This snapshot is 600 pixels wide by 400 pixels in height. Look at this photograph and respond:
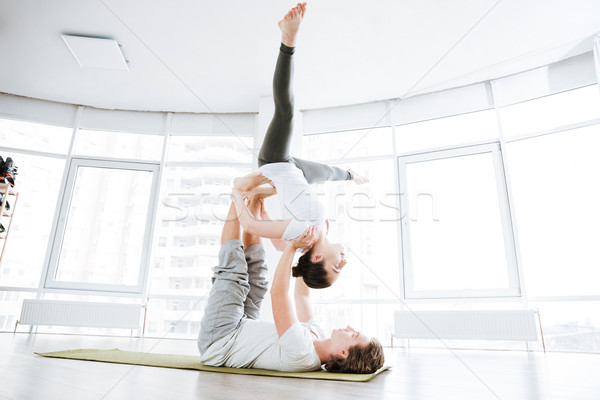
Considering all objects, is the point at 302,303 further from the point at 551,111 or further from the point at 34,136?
the point at 34,136

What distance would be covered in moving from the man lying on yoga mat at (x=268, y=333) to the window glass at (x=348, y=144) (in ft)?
10.5

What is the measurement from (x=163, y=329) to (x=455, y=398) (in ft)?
13.3

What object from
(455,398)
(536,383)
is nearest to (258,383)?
(455,398)

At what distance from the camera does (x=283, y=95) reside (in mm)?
2115

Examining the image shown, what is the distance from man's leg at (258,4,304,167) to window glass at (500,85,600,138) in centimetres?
310

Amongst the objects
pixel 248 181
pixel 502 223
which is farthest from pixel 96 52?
pixel 502 223

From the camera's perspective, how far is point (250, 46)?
378 centimetres

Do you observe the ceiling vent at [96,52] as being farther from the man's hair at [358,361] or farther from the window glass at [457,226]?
the man's hair at [358,361]

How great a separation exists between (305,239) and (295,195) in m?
0.55

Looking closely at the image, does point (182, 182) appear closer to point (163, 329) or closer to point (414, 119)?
point (163, 329)

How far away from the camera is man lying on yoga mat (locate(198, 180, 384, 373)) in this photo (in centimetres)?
149

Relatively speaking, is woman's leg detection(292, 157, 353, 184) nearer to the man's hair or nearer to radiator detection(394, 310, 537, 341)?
the man's hair

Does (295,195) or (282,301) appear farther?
(295,195)

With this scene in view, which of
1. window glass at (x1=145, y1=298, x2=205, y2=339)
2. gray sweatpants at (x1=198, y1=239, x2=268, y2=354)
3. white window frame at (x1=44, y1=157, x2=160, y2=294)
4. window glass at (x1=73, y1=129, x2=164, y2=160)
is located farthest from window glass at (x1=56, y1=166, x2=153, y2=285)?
gray sweatpants at (x1=198, y1=239, x2=268, y2=354)
